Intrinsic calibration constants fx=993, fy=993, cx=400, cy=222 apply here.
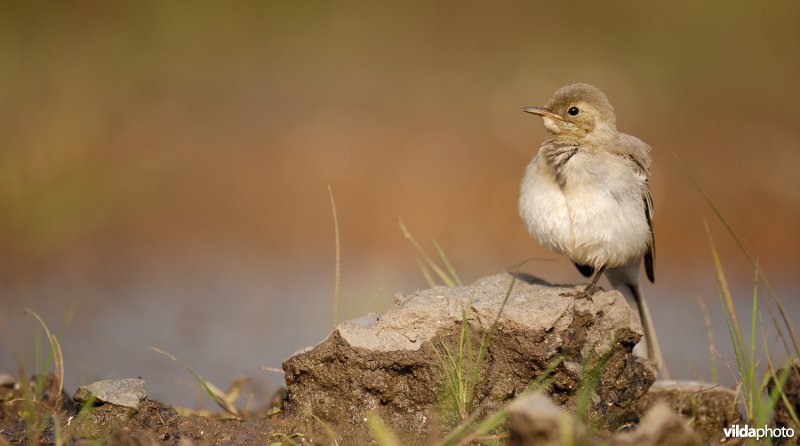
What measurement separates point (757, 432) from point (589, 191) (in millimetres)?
1785

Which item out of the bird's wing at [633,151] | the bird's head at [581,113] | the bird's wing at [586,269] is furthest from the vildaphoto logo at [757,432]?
the bird's head at [581,113]

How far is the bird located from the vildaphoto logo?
70 centimetres

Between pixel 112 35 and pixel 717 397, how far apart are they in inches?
519

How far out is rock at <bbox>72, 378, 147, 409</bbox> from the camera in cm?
497

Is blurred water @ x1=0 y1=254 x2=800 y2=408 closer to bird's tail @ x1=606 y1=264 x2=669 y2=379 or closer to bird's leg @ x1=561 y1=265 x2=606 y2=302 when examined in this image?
bird's tail @ x1=606 y1=264 x2=669 y2=379

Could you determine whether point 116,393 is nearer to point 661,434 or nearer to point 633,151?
point 661,434

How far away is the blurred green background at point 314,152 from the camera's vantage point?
1017cm

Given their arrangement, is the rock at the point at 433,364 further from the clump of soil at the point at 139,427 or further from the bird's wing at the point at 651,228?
the bird's wing at the point at 651,228

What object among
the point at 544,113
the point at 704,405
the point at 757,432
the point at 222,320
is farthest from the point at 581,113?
the point at 222,320

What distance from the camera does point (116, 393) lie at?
5.00m

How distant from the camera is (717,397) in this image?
551 centimetres

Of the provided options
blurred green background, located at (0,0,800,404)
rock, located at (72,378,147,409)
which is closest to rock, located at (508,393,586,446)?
rock, located at (72,378,147,409)

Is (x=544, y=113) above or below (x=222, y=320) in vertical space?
above

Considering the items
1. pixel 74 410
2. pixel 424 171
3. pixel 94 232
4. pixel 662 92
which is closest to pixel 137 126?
pixel 94 232
